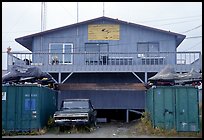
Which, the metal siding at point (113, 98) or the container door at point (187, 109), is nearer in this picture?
the container door at point (187, 109)

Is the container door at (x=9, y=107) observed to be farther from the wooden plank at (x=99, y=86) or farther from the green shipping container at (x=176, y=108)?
the green shipping container at (x=176, y=108)

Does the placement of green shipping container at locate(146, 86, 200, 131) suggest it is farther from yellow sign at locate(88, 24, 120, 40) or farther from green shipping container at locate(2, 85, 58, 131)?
yellow sign at locate(88, 24, 120, 40)

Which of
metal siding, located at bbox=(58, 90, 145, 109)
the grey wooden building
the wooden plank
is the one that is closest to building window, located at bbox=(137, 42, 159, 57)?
the grey wooden building

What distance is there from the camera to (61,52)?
26484mm

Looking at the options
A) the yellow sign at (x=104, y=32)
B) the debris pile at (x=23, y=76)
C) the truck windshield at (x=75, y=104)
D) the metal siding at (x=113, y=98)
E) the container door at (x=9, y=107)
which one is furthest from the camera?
the yellow sign at (x=104, y=32)

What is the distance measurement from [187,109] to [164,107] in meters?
1.00

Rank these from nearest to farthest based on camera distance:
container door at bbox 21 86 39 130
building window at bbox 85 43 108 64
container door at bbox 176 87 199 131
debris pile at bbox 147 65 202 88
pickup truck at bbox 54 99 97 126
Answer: container door at bbox 176 87 199 131, container door at bbox 21 86 39 130, pickup truck at bbox 54 99 97 126, debris pile at bbox 147 65 202 88, building window at bbox 85 43 108 64

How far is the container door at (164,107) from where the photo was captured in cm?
1717

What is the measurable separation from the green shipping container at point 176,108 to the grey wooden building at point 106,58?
4970 mm

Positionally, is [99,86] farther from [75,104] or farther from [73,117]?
[73,117]

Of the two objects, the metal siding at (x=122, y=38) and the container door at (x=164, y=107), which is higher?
the metal siding at (x=122, y=38)

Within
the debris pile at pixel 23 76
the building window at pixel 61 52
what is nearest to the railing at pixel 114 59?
the building window at pixel 61 52

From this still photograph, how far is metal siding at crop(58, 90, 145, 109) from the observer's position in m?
25.2

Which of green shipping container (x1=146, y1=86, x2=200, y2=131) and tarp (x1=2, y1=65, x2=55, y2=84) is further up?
tarp (x1=2, y1=65, x2=55, y2=84)
